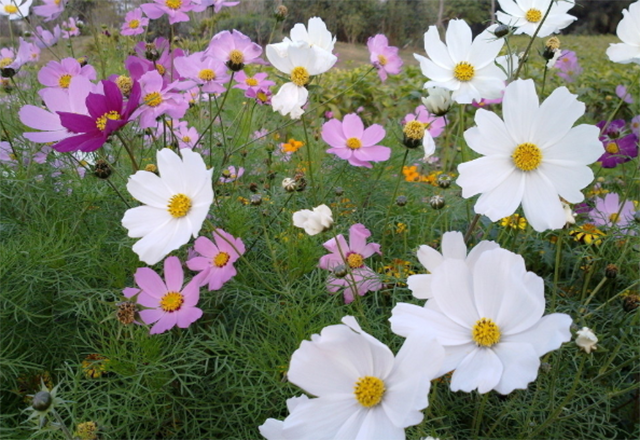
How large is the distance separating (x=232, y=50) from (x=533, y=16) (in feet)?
1.83

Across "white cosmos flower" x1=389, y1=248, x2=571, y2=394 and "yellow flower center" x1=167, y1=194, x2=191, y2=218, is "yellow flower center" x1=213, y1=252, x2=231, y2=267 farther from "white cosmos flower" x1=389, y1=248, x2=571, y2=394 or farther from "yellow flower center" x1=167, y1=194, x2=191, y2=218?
"white cosmos flower" x1=389, y1=248, x2=571, y2=394

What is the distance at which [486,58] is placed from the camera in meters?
0.95

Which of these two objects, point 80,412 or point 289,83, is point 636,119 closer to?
point 289,83

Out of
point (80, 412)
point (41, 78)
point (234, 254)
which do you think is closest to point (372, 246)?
point (234, 254)

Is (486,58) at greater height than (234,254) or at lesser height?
greater

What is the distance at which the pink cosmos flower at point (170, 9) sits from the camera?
1.14 metres

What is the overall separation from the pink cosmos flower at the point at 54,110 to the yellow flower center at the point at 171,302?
30cm

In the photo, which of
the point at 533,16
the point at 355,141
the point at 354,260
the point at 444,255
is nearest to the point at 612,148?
the point at 533,16

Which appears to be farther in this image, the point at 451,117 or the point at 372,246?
the point at 451,117

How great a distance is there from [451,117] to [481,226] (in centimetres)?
173

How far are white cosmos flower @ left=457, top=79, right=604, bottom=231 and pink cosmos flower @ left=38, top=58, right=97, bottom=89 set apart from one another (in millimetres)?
824

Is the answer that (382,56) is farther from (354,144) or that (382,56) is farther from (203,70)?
(203,70)

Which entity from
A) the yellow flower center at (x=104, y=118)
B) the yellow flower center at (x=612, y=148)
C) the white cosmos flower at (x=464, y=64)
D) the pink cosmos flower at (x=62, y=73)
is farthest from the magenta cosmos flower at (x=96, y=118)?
the yellow flower center at (x=612, y=148)

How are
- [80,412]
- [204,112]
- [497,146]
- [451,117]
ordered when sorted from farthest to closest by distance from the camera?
[451,117] → [204,112] → [80,412] → [497,146]
